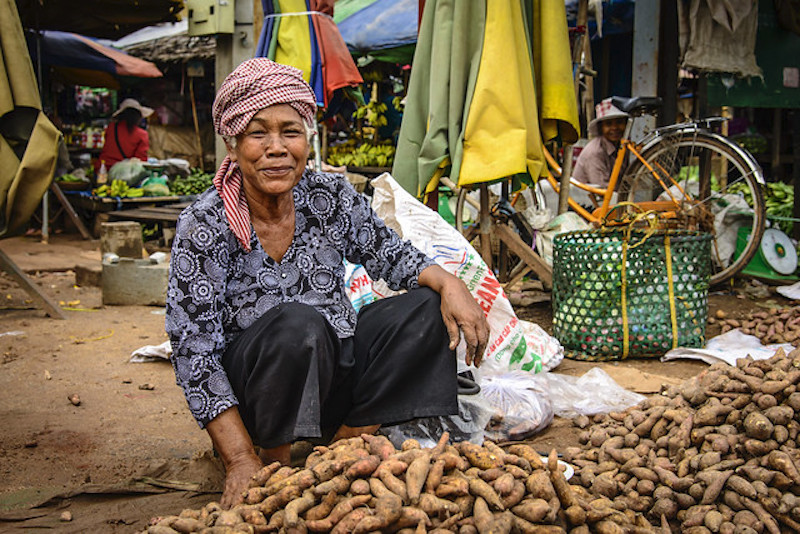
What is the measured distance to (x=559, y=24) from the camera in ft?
12.5

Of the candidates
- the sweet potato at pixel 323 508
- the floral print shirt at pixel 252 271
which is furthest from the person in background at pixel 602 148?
the sweet potato at pixel 323 508

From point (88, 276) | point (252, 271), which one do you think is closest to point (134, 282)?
point (88, 276)

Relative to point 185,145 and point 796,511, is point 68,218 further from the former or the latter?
point 796,511

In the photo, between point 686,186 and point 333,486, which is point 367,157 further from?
point 333,486

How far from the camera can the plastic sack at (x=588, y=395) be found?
10.1 ft

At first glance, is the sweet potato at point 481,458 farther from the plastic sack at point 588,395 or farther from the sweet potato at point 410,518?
the plastic sack at point 588,395

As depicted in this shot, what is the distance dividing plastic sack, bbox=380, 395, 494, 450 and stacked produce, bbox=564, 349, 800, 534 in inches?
13.8

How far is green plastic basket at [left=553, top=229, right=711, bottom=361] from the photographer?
12.7 ft

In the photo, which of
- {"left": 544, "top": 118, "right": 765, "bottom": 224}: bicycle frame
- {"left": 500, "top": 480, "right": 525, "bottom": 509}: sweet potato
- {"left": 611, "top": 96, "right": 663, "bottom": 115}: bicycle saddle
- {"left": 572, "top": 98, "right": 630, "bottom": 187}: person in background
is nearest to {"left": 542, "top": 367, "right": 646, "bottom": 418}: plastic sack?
{"left": 500, "top": 480, "right": 525, "bottom": 509}: sweet potato

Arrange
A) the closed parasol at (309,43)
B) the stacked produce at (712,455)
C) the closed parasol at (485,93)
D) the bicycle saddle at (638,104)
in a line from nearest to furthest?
the stacked produce at (712,455)
the closed parasol at (485,93)
the closed parasol at (309,43)
the bicycle saddle at (638,104)

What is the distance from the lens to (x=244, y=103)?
2.15 metres

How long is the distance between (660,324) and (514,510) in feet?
8.35

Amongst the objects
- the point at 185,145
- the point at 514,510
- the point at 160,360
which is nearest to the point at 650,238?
the point at 514,510

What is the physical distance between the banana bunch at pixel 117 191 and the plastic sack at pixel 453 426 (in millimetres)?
8519
